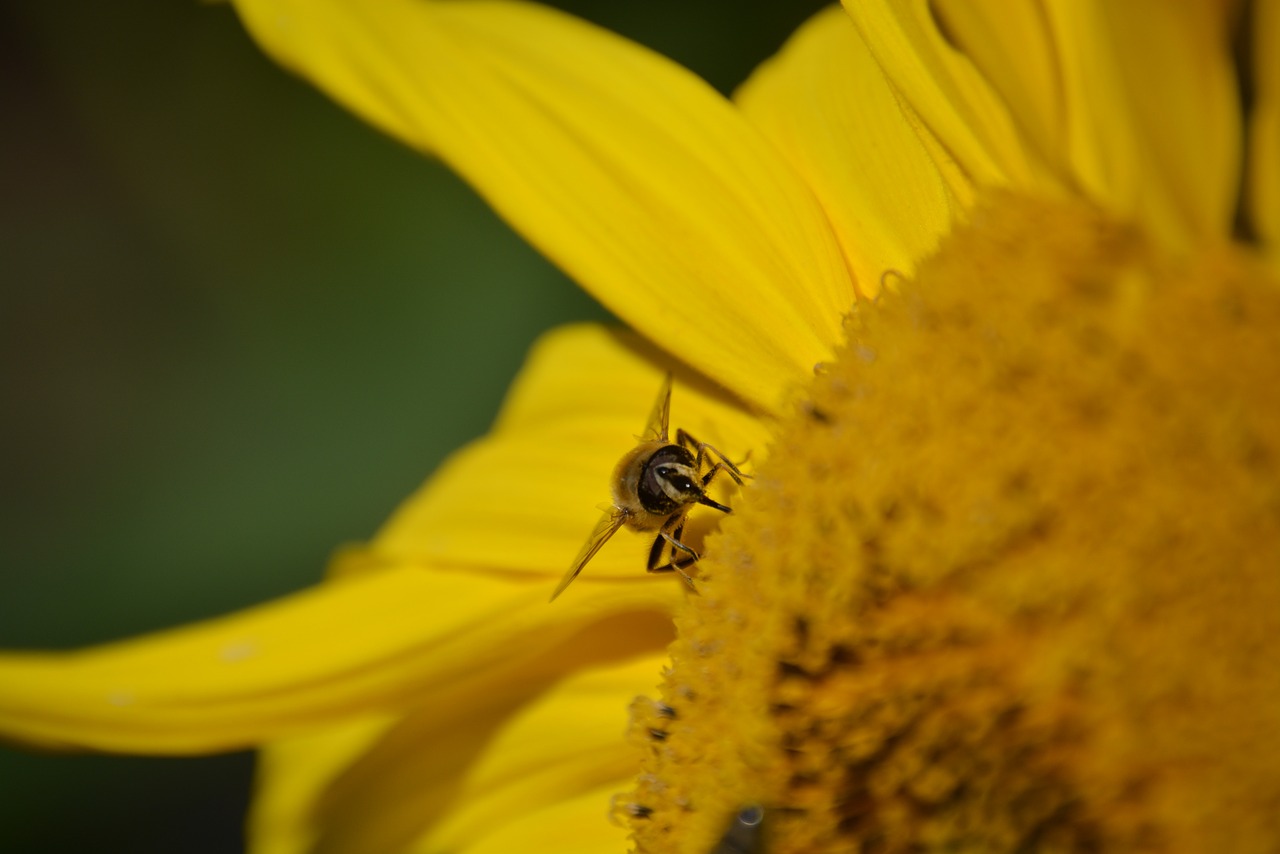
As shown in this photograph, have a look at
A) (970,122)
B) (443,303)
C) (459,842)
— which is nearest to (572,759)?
(459,842)

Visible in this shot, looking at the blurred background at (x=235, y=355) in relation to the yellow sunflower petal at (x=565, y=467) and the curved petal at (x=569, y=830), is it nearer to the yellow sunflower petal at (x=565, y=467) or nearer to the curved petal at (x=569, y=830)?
the yellow sunflower petal at (x=565, y=467)

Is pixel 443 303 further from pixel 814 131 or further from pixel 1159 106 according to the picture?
pixel 1159 106

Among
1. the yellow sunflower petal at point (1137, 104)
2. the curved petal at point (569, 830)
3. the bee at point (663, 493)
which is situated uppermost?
the yellow sunflower petal at point (1137, 104)

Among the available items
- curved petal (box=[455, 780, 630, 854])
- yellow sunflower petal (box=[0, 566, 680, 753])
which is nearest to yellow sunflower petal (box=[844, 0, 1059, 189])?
yellow sunflower petal (box=[0, 566, 680, 753])

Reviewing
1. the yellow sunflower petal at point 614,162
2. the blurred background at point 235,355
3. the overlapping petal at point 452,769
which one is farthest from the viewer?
the blurred background at point 235,355

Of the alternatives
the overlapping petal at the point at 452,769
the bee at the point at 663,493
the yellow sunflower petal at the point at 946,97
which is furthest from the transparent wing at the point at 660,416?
the yellow sunflower petal at the point at 946,97
